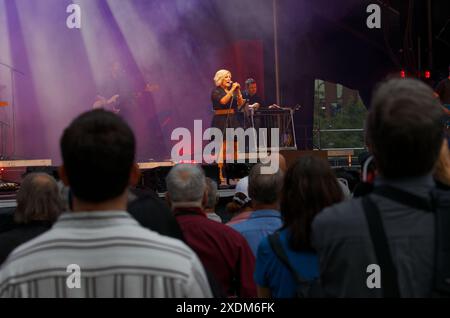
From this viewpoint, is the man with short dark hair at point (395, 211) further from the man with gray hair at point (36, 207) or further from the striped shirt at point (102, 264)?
the man with gray hair at point (36, 207)

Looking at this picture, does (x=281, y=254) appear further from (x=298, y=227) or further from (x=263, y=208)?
(x=263, y=208)

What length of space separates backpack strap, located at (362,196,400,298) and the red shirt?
127 centimetres

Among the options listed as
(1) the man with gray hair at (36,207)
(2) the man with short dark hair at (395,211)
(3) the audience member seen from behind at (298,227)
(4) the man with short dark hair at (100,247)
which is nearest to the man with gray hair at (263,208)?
(3) the audience member seen from behind at (298,227)

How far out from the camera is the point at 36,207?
10.6 ft

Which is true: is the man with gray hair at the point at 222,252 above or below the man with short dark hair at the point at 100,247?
below

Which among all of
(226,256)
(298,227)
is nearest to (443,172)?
(298,227)

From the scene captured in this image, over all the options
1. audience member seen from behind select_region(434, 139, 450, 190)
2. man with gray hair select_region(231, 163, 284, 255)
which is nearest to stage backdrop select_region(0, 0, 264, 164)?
man with gray hair select_region(231, 163, 284, 255)

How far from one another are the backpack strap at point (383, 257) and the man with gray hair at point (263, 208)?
146cm

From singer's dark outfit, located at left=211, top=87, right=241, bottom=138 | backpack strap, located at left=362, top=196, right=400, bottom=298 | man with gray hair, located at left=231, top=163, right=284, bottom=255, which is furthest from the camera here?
singer's dark outfit, located at left=211, top=87, right=241, bottom=138

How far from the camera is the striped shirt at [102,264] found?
5.05ft

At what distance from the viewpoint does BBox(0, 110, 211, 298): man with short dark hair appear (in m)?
1.54

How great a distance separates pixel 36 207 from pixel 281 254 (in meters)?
1.43

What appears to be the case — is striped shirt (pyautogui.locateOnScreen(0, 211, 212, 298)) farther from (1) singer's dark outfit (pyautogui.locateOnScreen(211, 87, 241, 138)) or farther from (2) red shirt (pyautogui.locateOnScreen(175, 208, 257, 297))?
(1) singer's dark outfit (pyautogui.locateOnScreen(211, 87, 241, 138))
